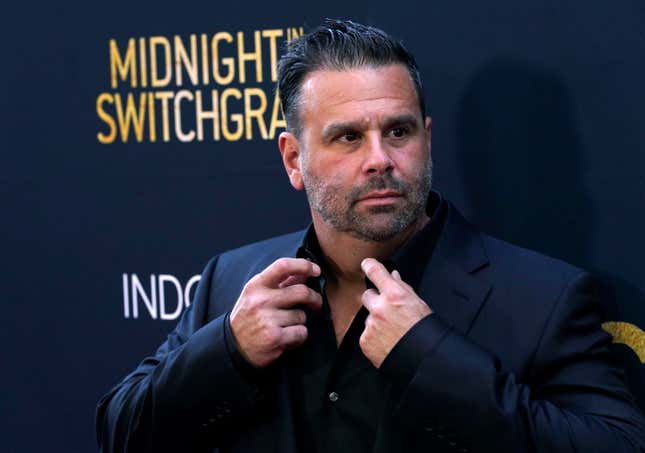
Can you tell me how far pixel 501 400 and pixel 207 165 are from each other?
1.16 meters

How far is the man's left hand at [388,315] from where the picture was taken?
1.49m

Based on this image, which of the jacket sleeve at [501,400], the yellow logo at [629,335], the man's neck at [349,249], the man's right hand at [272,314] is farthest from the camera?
the yellow logo at [629,335]

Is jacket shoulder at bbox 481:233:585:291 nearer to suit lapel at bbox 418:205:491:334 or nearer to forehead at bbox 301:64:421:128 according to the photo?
suit lapel at bbox 418:205:491:334

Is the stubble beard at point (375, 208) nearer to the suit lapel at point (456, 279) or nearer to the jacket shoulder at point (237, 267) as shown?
the suit lapel at point (456, 279)

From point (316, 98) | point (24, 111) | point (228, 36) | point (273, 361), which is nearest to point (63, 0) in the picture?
point (24, 111)

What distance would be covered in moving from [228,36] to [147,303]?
72 cm

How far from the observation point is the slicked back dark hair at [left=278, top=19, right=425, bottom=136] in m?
1.72

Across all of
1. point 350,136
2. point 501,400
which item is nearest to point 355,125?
point 350,136

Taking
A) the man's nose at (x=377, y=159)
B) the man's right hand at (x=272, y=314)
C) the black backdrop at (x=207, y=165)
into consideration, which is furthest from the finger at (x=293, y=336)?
the black backdrop at (x=207, y=165)

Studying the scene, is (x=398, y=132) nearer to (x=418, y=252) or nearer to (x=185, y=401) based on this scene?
(x=418, y=252)

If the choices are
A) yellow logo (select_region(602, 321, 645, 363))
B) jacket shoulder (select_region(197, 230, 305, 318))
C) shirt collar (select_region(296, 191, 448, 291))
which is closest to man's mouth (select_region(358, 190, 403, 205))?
shirt collar (select_region(296, 191, 448, 291))

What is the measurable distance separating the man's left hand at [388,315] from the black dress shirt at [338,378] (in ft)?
0.36

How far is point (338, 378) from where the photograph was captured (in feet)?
5.54

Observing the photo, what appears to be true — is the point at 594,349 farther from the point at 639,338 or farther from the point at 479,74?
the point at 479,74
